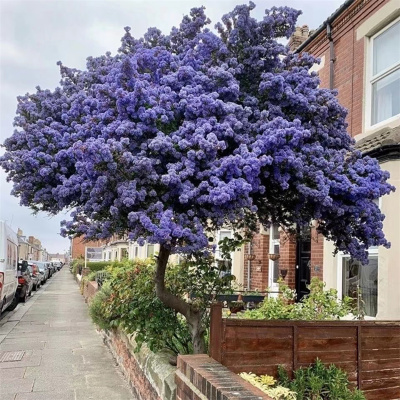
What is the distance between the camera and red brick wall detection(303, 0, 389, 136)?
29.2 feet

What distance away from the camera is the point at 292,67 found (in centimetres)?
430

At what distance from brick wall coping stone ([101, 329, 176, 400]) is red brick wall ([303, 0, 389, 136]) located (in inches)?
218

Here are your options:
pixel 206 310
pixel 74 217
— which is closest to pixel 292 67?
pixel 74 217

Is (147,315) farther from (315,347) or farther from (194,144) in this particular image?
(194,144)

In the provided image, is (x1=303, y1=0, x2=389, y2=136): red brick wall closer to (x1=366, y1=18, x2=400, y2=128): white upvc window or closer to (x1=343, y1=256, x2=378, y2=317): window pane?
(x1=366, y1=18, x2=400, y2=128): white upvc window

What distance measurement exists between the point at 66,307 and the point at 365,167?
15.7 metres

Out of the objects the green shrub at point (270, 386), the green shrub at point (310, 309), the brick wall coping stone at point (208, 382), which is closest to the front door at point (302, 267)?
the green shrub at point (310, 309)

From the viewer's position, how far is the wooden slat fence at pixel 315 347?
13.5ft

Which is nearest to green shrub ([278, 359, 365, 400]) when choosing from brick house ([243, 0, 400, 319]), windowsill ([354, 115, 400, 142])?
brick house ([243, 0, 400, 319])

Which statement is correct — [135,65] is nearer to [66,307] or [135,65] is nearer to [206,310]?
[206,310]

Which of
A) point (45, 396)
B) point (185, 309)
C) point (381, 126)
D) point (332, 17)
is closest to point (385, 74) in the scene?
point (381, 126)

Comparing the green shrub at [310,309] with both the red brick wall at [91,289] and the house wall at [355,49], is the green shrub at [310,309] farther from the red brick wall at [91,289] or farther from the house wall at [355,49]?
the red brick wall at [91,289]

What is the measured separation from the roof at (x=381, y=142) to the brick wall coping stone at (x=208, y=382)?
14.6 feet

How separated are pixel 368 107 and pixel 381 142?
180cm
